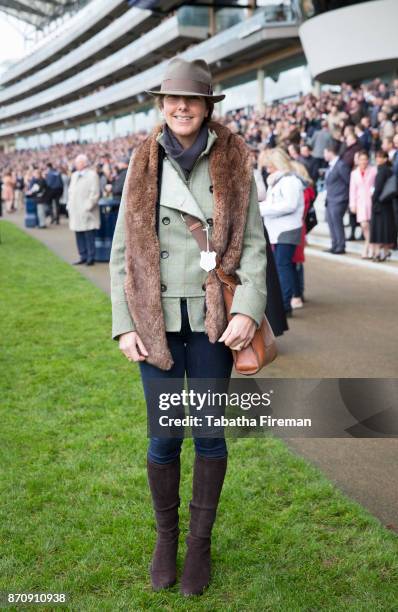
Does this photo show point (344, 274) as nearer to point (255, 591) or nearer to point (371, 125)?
point (371, 125)

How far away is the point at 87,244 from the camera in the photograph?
12.4 m

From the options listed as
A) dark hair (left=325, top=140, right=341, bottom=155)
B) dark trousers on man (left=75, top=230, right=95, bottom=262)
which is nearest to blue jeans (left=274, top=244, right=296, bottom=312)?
dark trousers on man (left=75, top=230, right=95, bottom=262)

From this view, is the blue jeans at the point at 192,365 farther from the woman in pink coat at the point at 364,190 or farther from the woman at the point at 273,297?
the woman in pink coat at the point at 364,190

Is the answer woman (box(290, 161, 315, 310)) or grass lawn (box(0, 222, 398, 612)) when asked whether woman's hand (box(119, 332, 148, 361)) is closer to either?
grass lawn (box(0, 222, 398, 612))

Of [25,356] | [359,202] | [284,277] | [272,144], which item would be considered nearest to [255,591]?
[25,356]

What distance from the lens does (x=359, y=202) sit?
12.1m

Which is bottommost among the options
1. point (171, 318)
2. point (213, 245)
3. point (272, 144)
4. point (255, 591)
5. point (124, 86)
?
point (255, 591)

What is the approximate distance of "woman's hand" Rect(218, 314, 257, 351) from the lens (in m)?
2.46

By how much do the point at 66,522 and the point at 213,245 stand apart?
1671 millimetres

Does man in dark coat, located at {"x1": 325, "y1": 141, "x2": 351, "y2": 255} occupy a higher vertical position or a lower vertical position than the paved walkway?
higher

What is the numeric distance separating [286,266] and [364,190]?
17.4 ft

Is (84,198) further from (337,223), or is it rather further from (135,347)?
(135,347)

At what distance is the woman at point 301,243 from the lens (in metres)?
7.48

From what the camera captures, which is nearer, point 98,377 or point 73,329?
point 98,377
